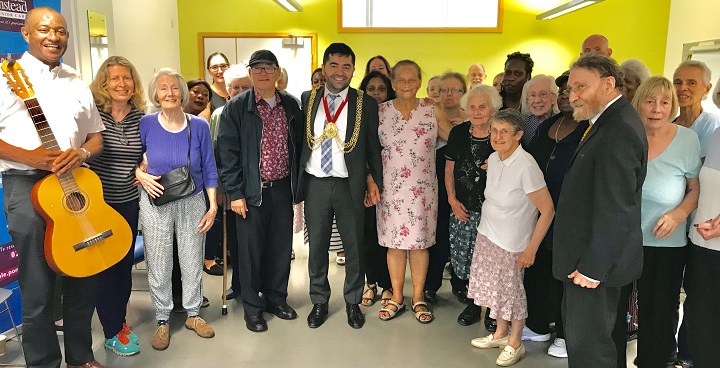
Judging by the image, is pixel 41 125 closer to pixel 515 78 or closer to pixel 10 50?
pixel 10 50

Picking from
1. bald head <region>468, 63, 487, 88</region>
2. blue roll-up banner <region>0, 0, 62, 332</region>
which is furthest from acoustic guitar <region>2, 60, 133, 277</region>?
bald head <region>468, 63, 487, 88</region>

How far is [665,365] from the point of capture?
8.88 feet

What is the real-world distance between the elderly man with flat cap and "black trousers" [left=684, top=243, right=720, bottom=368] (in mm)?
2283

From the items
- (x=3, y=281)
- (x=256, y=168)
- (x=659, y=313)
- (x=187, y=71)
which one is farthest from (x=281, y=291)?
(x=187, y=71)

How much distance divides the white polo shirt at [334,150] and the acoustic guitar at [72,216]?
1173 millimetres

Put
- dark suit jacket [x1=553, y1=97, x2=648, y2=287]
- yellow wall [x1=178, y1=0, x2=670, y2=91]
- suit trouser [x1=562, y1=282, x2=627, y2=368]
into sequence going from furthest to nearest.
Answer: yellow wall [x1=178, y1=0, x2=670, y2=91] < suit trouser [x1=562, y1=282, x2=627, y2=368] < dark suit jacket [x1=553, y1=97, x2=648, y2=287]

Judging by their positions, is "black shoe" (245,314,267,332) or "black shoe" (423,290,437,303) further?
"black shoe" (423,290,437,303)

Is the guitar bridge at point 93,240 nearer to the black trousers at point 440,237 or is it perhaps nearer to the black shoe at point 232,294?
the black shoe at point 232,294

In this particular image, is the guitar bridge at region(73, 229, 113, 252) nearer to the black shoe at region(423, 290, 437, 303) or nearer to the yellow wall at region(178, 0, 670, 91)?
the black shoe at region(423, 290, 437, 303)

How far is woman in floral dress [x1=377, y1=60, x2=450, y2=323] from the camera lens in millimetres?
3344

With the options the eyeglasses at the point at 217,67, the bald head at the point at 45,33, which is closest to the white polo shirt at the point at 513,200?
the bald head at the point at 45,33

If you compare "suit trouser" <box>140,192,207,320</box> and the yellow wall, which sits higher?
the yellow wall

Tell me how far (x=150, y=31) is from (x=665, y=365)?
666 centimetres

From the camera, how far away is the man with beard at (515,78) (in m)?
3.89
